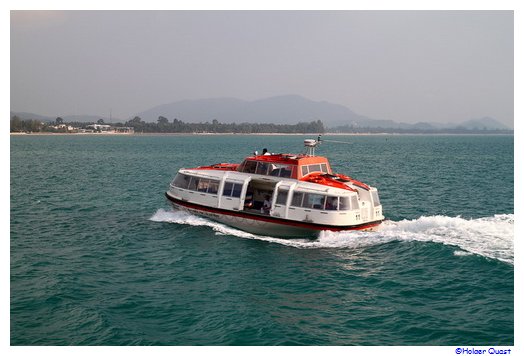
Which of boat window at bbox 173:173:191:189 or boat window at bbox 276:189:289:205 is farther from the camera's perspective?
boat window at bbox 173:173:191:189

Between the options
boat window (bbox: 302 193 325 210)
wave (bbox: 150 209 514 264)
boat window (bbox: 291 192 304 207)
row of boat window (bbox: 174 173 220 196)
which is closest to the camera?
Result: wave (bbox: 150 209 514 264)

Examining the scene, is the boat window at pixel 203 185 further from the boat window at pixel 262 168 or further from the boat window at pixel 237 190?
the boat window at pixel 262 168

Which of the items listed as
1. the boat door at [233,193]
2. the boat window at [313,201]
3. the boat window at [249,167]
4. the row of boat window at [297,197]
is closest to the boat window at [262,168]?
the boat window at [249,167]

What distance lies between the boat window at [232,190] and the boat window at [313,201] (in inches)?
198

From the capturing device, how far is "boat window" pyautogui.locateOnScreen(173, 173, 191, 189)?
36.1 meters

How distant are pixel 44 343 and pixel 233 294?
320 inches

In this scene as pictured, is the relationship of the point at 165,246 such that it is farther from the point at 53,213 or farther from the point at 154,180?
the point at 154,180

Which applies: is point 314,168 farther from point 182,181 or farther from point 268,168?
point 182,181

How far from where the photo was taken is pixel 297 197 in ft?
101

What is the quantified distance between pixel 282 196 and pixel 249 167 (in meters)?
4.29

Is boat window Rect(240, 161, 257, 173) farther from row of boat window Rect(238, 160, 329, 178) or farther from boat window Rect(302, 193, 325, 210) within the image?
boat window Rect(302, 193, 325, 210)

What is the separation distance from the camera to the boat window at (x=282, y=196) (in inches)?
1231

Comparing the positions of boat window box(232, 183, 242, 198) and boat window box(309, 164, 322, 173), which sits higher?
boat window box(309, 164, 322, 173)

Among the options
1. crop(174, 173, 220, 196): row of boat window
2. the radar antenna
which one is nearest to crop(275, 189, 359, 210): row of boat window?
the radar antenna
